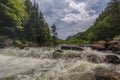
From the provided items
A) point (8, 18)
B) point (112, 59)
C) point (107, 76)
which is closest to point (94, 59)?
point (112, 59)

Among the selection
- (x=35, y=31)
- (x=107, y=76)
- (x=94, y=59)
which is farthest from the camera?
(x=35, y=31)

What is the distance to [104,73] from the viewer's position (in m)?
14.2

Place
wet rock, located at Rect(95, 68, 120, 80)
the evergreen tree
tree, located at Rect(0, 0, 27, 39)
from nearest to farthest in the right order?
wet rock, located at Rect(95, 68, 120, 80) < tree, located at Rect(0, 0, 27, 39) < the evergreen tree

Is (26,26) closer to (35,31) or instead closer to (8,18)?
(35,31)

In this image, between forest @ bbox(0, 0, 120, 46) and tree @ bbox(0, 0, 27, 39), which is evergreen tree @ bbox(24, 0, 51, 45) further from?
tree @ bbox(0, 0, 27, 39)

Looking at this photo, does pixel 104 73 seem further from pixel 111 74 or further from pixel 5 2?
pixel 5 2

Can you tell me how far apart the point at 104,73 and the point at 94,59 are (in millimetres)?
6887

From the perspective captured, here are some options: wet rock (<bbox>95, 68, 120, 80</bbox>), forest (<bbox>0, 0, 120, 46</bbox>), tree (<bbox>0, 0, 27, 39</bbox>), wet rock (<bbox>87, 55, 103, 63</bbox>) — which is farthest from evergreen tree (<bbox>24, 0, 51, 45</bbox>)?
wet rock (<bbox>95, 68, 120, 80</bbox>)

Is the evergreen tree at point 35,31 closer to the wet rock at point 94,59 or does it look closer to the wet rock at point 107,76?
the wet rock at point 94,59

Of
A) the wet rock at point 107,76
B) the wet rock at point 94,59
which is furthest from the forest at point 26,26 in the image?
the wet rock at point 107,76

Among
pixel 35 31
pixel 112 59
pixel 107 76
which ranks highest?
pixel 35 31

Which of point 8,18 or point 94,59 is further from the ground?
point 8,18

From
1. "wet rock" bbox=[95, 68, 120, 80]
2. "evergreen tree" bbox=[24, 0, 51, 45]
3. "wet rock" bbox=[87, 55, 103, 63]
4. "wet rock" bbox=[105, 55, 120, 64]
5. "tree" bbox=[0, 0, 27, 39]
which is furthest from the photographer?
"evergreen tree" bbox=[24, 0, 51, 45]

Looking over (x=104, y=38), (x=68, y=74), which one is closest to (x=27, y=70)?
(x=68, y=74)
